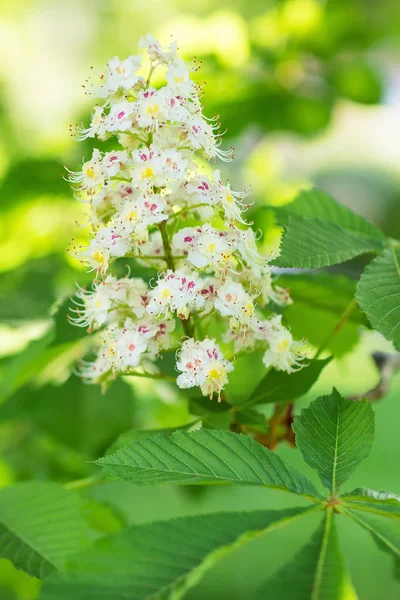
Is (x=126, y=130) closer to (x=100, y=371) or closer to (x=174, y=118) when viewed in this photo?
(x=174, y=118)

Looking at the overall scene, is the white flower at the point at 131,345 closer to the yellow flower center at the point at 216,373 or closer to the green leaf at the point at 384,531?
the yellow flower center at the point at 216,373

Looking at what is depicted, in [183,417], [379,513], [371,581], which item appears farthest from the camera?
[371,581]

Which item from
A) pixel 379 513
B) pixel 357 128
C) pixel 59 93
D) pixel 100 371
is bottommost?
pixel 379 513

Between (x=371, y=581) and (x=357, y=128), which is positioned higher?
(x=357, y=128)

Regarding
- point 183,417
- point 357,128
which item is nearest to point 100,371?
point 183,417

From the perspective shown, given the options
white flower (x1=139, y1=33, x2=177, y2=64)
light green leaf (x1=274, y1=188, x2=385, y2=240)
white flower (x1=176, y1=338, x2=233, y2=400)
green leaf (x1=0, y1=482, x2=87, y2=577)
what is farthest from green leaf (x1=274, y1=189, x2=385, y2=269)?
green leaf (x1=0, y1=482, x2=87, y2=577)

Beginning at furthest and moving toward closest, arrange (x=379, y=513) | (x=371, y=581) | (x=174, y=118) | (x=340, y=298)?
1. (x=371, y=581)
2. (x=340, y=298)
3. (x=174, y=118)
4. (x=379, y=513)

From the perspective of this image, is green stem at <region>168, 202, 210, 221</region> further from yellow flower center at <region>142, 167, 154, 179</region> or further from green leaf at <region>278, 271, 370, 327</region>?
green leaf at <region>278, 271, 370, 327</region>

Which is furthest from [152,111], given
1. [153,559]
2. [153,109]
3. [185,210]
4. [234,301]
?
[153,559]
